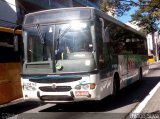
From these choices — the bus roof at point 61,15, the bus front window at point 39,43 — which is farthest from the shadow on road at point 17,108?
the bus roof at point 61,15

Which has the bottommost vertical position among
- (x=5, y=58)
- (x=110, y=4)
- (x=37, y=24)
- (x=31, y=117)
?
(x=31, y=117)

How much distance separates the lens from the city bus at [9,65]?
11859 mm

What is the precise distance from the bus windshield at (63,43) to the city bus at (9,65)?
2.28 ft

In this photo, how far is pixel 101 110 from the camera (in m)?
11.9

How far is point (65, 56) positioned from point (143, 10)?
18.2ft

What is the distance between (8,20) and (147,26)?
1604cm

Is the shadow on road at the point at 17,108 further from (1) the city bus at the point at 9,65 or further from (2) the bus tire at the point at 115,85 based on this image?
(2) the bus tire at the point at 115,85

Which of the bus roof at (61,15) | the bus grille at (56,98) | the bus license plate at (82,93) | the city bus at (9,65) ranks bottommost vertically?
the bus grille at (56,98)

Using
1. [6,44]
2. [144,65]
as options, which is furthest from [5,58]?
[144,65]

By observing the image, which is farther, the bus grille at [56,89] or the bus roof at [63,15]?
the bus roof at [63,15]

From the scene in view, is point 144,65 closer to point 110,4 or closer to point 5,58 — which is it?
point 110,4

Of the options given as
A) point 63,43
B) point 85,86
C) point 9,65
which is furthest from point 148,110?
point 9,65

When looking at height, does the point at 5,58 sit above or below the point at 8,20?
below

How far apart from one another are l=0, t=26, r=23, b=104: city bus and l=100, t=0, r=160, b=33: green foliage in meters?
3.89
